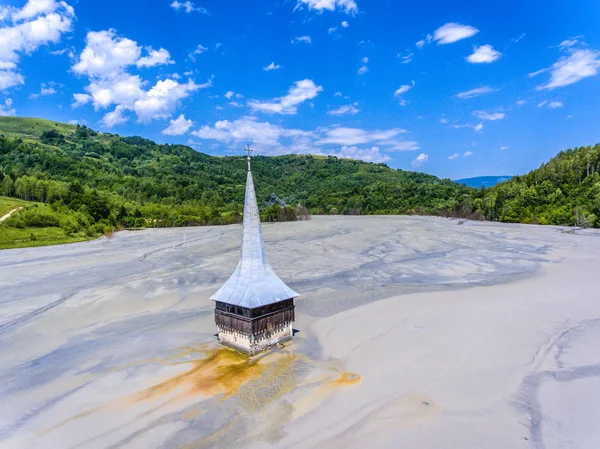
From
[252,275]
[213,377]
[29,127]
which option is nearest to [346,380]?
[213,377]

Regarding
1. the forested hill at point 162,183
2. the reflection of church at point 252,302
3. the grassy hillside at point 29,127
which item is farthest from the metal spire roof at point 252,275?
the grassy hillside at point 29,127

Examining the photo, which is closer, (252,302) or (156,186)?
(252,302)

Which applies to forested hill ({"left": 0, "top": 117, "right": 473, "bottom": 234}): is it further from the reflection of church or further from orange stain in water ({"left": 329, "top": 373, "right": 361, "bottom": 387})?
orange stain in water ({"left": 329, "top": 373, "right": 361, "bottom": 387})

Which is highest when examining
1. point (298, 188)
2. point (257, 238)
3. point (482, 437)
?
point (298, 188)

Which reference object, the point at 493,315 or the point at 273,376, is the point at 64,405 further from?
the point at 493,315

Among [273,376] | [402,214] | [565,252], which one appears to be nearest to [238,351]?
[273,376]

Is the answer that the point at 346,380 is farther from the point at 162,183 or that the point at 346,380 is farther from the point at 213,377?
the point at 162,183
